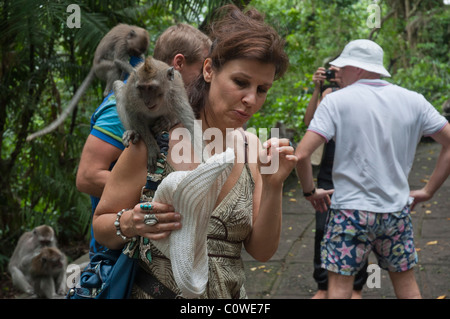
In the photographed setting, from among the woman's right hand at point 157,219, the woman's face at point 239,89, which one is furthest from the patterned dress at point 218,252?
the woman's face at point 239,89

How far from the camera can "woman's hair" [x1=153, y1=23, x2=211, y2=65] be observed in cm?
263

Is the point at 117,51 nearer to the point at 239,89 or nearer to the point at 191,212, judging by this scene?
the point at 239,89

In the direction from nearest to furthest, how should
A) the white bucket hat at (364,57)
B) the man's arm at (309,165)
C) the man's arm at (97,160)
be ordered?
1. the man's arm at (97,160)
2. the man's arm at (309,165)
3. the white bucket hat at (364,57)

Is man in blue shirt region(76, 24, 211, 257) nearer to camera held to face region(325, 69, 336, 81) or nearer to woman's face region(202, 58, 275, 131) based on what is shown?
woman's face region(202, 58, 275, 131)

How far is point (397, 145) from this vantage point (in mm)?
3111

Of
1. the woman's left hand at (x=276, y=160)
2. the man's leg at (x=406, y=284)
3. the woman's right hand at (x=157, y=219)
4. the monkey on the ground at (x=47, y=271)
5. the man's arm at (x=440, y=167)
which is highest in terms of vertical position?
the woman's left hand at (x=276, y=160)

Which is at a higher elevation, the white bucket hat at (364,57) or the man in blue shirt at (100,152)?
the white bucket hat at (364,57)

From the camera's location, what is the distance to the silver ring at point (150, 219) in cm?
151

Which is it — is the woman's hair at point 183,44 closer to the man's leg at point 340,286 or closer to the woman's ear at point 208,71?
the woman's ear at point 208,71

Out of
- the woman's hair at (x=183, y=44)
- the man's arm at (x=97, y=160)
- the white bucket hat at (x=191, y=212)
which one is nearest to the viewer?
the white bucket hat at (x=191, y=212)

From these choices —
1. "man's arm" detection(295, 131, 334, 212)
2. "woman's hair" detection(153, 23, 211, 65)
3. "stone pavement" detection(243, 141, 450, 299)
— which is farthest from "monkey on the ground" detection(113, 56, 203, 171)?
"stone pavement" detection(243, 141, 450, 299)

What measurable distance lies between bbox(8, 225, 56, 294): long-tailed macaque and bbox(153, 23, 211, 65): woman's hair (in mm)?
3203
